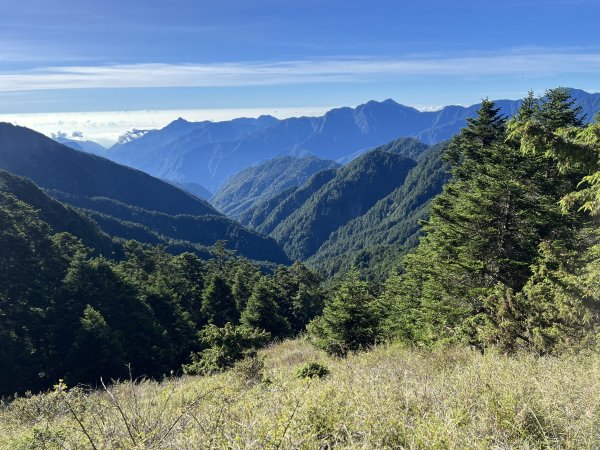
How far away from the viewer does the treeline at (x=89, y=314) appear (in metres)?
30.2

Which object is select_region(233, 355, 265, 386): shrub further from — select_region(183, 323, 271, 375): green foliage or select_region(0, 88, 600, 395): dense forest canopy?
select_region(183, 323, 271, 375): green foliage

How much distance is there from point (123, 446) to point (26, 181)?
5454 inches

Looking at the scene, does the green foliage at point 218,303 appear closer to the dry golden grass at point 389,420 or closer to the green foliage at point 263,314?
the green foliage at point 263,314

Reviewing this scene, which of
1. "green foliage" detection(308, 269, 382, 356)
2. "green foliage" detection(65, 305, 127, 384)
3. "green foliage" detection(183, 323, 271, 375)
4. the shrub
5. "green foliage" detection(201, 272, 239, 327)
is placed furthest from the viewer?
"green foliage" detection(201, 272, 239, 327)

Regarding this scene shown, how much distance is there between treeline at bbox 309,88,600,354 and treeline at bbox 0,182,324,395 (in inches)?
371

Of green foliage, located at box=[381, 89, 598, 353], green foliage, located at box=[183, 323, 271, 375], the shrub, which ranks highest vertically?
green foliage, located at box=[381, 89, 598, 353]

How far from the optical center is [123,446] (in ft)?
12.3

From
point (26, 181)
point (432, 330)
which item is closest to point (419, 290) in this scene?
point (432, 330)

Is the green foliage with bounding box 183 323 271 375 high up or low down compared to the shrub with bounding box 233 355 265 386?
down

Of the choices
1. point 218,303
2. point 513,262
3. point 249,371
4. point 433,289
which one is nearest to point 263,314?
point 218,303

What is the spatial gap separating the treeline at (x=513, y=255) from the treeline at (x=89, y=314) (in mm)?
9432

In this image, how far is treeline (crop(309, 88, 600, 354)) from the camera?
31.2 ft

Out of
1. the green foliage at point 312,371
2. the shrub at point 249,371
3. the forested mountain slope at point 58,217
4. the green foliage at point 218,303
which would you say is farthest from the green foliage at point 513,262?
the forested mountain slope at point 58,217

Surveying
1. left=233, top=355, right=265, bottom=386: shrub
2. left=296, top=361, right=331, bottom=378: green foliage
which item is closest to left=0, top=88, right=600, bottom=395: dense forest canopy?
left=296, top=361, right=331, bottom=378: green foliage
